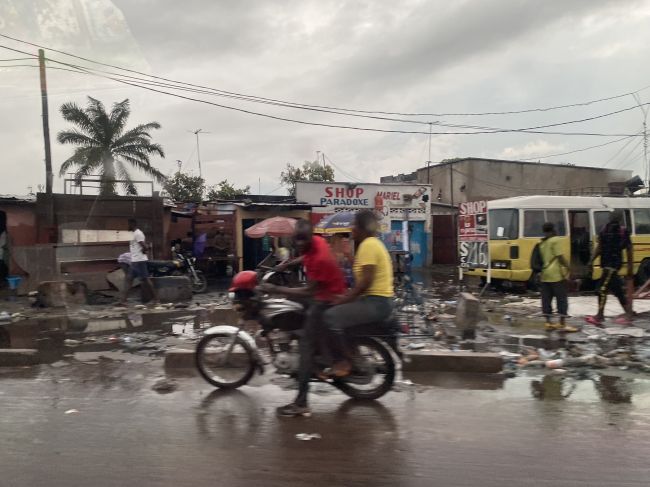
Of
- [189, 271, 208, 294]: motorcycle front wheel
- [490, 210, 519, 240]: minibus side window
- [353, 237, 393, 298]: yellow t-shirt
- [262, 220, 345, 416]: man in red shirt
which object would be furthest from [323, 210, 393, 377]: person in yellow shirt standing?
[189, 271, 208, 294]: motorcycle front wheel

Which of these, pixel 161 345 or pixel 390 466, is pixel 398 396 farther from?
pixel 161 345

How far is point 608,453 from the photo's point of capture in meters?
3.75

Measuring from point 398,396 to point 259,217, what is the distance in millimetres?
15163

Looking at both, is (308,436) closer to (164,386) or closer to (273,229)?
(164,386)

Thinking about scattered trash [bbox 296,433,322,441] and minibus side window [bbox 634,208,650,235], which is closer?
scattered trash [bbox 296,433,322,441]

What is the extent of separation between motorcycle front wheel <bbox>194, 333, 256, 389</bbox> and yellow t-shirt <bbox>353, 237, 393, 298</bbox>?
1.54m

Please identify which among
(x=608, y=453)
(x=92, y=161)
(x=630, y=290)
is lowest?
(x=608, y=453)

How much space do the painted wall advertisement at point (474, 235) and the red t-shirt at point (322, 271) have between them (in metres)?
9.73

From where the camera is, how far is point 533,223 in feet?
44.4

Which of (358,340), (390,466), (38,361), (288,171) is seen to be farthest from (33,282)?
(288,171)

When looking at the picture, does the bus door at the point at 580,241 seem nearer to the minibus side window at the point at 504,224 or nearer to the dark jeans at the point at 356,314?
the minibus side window at the point at 504,224

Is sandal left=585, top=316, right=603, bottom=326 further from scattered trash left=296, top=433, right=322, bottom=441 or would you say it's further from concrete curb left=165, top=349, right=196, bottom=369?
concrete curb left=165, top=349, right=196, bottom=369

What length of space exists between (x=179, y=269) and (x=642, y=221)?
13.0 metres

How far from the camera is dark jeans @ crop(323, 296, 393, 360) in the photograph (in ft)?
15.4
